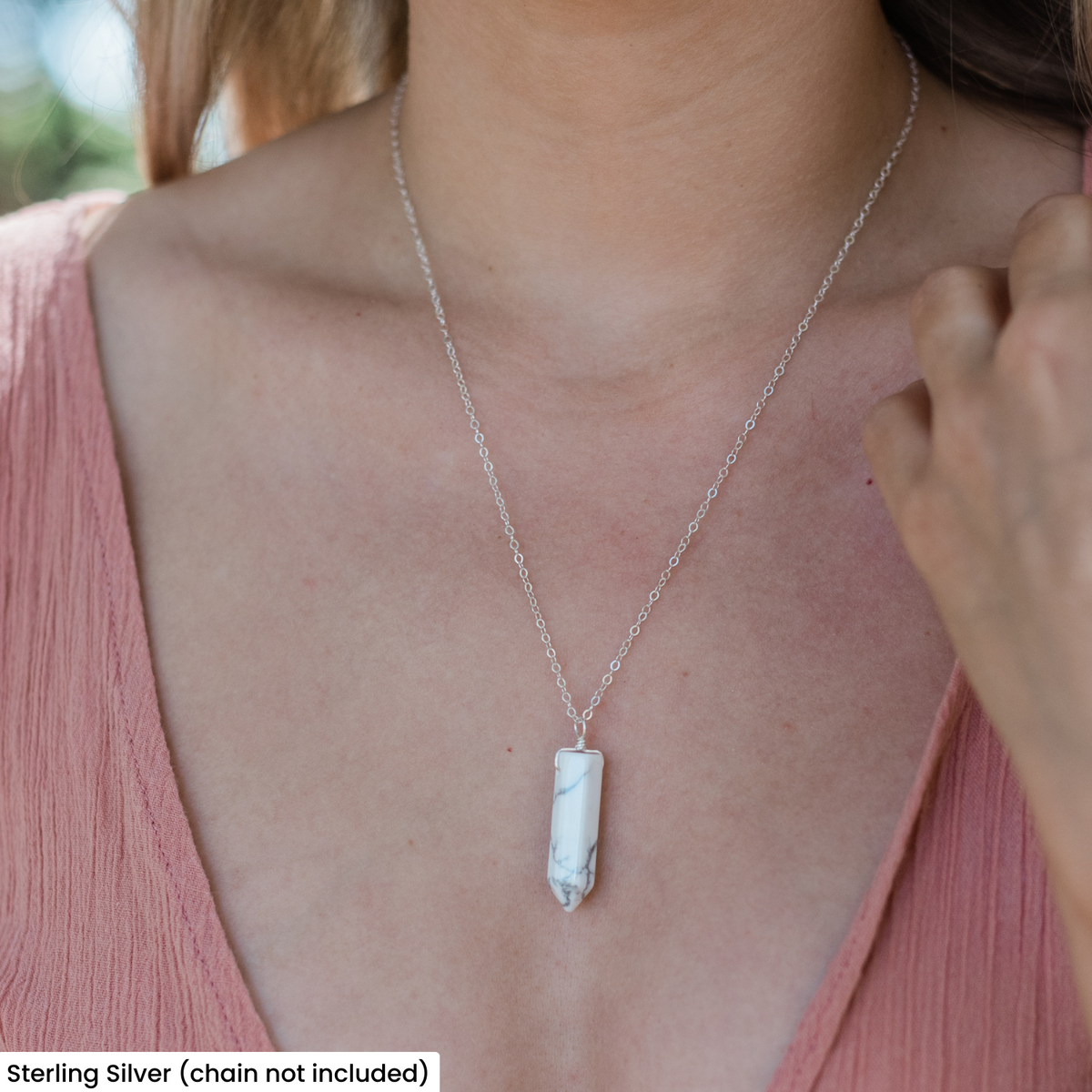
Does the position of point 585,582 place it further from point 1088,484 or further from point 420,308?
point 1088,484

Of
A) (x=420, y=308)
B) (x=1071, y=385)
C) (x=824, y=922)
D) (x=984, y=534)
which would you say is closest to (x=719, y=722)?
(x=824, y=922)

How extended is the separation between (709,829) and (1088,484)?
0.48 m

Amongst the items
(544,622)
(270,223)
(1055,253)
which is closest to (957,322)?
(1055,253)

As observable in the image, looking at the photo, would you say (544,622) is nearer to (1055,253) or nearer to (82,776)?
(82,776)

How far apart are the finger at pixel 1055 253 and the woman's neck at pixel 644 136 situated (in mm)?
458

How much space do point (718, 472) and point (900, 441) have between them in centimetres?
38

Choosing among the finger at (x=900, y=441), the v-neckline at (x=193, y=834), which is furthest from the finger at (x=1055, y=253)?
the v-neckline at (x=193, y=834)

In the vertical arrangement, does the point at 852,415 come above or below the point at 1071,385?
above

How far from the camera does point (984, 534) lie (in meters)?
0.91

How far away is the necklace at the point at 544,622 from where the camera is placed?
1137 mm

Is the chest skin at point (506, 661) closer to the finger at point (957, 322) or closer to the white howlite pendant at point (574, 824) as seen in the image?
the white howlite pendant at point (574, 824)

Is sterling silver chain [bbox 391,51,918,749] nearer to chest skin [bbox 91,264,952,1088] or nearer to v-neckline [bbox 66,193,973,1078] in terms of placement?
chest skin [bbox 91,264,952,1088]

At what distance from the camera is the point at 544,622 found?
1304 mm

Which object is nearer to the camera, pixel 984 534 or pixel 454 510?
pixel 984 534
